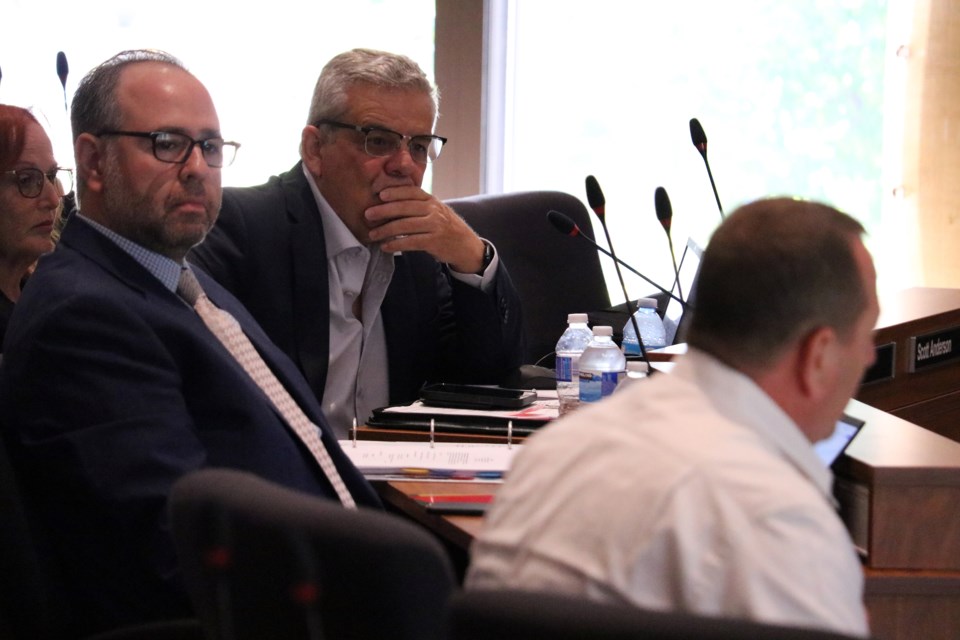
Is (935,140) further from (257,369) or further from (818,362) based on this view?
(818,362)

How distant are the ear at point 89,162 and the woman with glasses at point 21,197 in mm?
601

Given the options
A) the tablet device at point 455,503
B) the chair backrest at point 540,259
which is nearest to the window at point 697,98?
the chair backrest at point 540,259

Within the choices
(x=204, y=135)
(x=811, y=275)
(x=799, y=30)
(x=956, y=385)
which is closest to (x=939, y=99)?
(x=799, y=30)

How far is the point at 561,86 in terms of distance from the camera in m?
4.34

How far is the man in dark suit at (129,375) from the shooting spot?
1.49 meters

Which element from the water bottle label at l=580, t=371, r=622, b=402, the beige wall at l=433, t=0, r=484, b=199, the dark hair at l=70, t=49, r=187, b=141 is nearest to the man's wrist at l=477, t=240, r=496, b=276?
the water bottle label at l=580, t=371, r=622, b=402

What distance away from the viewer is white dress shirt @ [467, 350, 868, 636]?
0.89 m

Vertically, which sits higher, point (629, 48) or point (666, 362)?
point (629, 48)

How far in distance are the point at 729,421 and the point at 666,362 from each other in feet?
3.74

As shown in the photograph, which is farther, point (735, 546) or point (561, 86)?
point (561, 86)

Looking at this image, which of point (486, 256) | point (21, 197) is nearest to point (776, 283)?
point (486, 256)

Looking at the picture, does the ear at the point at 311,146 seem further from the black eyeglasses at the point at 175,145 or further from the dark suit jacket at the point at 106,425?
the dark suit jacket at the point at 106,425

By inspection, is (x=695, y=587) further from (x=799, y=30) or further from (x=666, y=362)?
(x=799, y=30)

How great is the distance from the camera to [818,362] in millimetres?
1072
